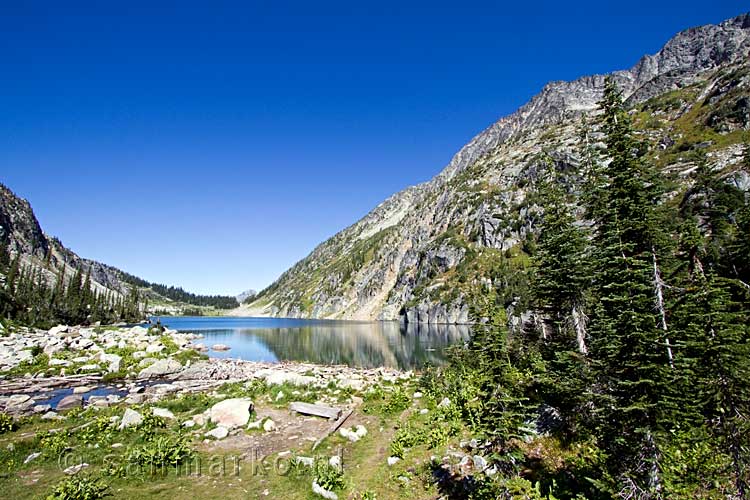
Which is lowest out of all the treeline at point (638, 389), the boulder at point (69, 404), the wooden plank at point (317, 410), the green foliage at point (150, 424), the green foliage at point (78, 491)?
the wooden plank at point (317, 410)

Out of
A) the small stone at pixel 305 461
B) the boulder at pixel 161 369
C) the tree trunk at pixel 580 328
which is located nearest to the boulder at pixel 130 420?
the small stone at pixel 305 461

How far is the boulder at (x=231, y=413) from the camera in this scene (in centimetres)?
1927

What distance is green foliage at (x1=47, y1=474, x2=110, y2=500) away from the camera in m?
10.9

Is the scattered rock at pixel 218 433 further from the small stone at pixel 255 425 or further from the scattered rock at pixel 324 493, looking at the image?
the scattered rock at pixel 324 493

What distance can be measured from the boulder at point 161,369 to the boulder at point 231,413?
71.8ft

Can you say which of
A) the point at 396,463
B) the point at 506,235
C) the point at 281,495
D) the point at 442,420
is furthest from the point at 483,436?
the point at 506,235

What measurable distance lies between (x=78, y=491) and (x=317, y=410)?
40.9ft

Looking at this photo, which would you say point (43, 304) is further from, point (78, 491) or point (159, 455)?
point (78, 491)

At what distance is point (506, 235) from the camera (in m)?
172

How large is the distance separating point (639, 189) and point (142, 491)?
2053 centimetres

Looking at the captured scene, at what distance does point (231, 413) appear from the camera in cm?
1986

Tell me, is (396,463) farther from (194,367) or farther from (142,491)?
(194,367)

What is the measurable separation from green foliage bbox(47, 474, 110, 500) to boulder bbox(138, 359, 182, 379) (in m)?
29.0

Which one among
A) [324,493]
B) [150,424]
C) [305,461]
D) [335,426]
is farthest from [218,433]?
[324,493]
